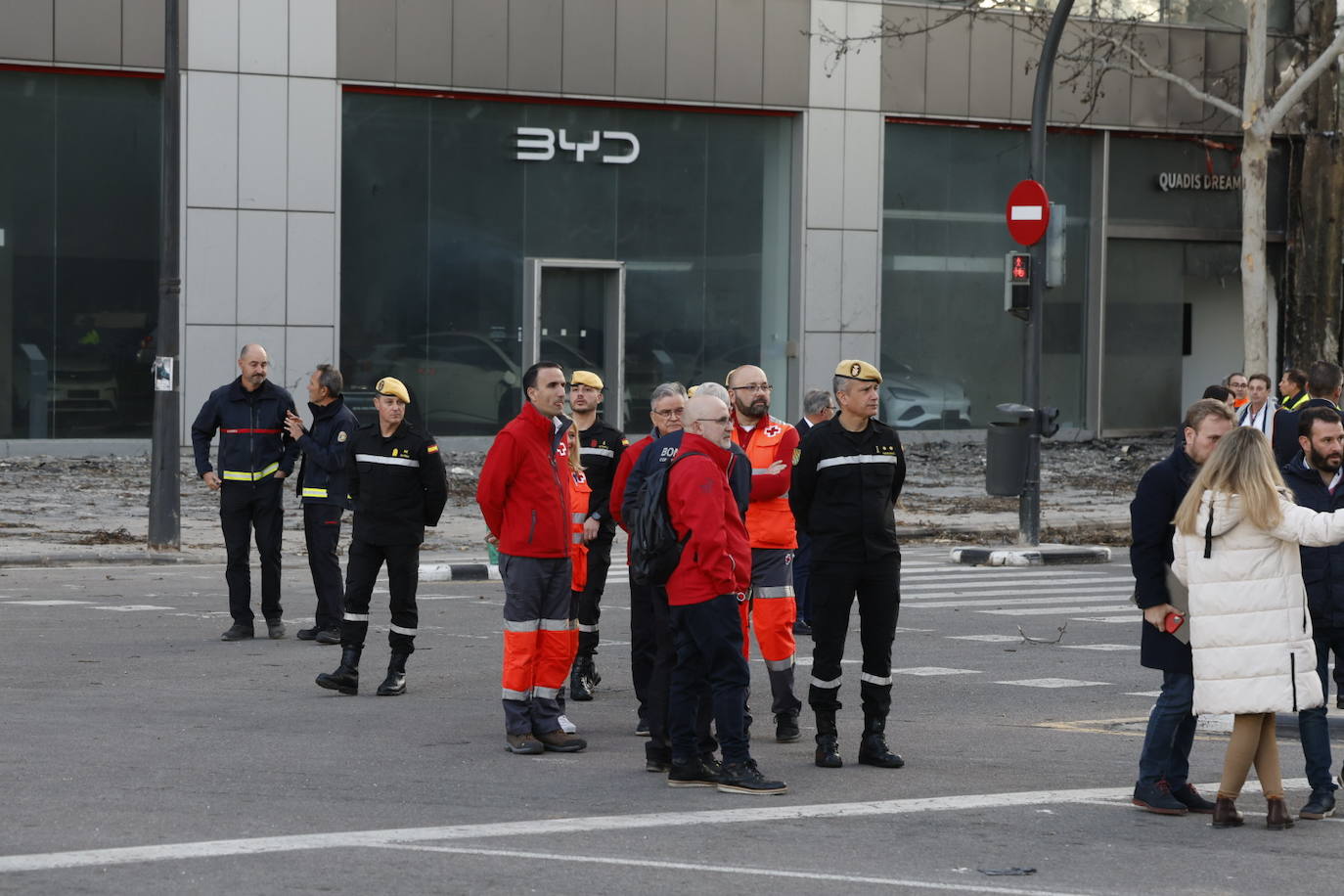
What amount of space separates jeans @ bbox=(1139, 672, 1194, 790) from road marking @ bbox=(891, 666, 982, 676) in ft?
14.3

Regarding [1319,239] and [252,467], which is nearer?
[252,467]

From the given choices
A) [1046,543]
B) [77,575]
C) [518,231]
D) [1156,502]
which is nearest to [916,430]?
[518,231]

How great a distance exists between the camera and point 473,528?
22.4 m

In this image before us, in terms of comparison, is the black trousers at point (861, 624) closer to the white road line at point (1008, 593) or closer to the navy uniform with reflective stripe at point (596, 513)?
the navy uniform with reflective stripe at point (596, 513)

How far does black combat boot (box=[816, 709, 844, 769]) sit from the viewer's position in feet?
30.6

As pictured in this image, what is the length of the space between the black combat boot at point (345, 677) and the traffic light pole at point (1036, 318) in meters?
10.8

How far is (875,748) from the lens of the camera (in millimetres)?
9312

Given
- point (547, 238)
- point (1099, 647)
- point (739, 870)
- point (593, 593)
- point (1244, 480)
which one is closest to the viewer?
point (739, 870)

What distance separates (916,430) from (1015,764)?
24118mm

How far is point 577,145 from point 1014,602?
15.4 m

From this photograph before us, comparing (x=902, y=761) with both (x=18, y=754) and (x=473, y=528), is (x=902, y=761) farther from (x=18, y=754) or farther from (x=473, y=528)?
(x=473, y=528)

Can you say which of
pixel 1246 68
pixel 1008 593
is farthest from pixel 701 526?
pixel 1246 68

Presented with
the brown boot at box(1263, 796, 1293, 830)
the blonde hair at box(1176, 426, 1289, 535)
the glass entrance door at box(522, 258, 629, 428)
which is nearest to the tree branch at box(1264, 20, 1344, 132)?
the glass entrance door at box(522, 258, 629, 428)

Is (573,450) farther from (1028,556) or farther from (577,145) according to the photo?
(577,145)
